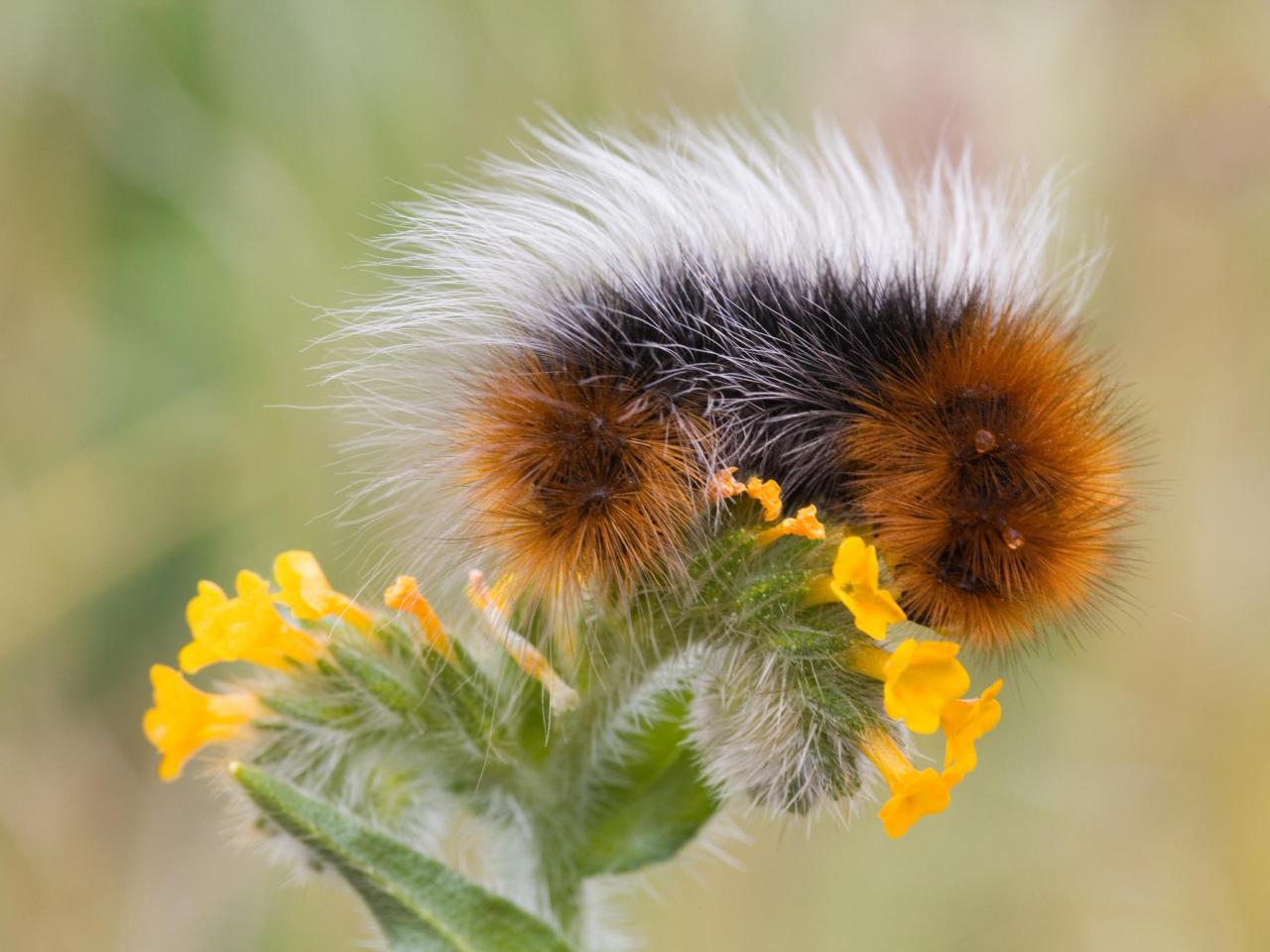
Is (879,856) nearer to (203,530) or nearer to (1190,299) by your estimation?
(1190,299)

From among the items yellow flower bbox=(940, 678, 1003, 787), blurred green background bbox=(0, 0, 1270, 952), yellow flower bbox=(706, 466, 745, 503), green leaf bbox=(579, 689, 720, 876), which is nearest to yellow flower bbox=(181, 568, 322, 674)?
green leaf bbox=(579, 689, 720, 876)

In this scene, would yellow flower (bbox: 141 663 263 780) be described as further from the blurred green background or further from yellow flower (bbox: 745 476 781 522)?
the blurred green background

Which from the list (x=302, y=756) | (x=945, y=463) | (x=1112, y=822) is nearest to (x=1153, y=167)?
(x=1112, y=822)

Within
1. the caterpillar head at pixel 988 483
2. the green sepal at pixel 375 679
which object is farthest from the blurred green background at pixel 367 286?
the caterpillar head at pixel 988 483

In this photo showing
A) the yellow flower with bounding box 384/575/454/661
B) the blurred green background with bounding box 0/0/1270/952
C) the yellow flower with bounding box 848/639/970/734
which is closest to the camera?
the yellow flower with bounding box 848/639/970/734

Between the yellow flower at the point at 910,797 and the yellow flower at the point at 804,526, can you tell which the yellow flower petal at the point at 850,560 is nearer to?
the yellow flower at the point at 804,526

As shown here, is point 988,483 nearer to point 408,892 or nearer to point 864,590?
point 864,590
